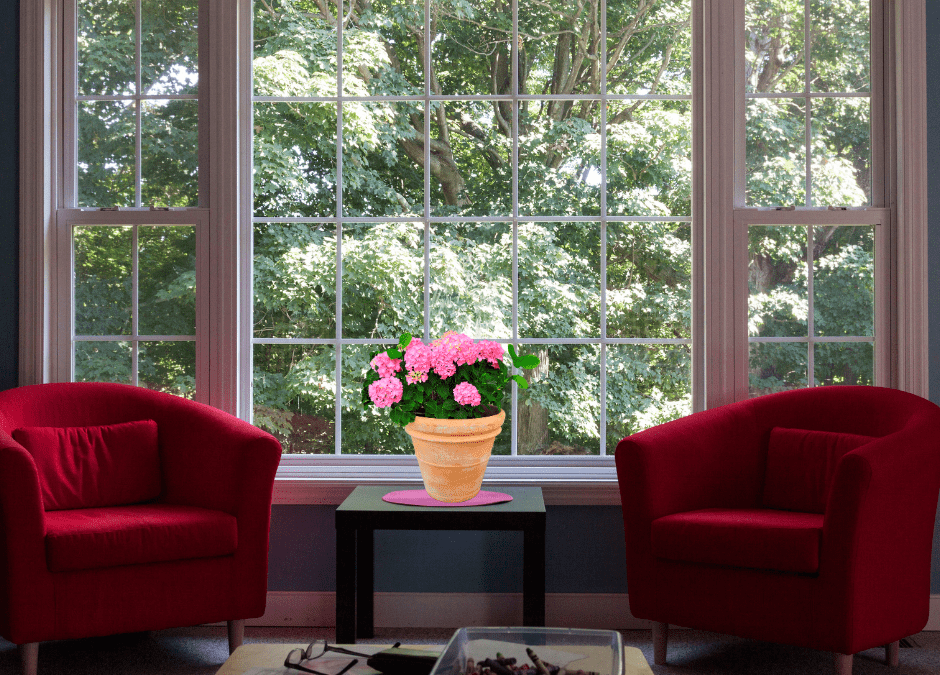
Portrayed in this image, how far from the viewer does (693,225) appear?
3256 mm

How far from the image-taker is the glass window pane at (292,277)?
5.64 metres

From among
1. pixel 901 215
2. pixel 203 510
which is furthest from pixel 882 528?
pixel 203 510

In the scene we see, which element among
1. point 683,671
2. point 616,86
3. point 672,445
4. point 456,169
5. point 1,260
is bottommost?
point 683,671

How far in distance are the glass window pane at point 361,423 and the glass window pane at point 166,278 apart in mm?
2394

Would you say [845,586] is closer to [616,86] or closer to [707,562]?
[707,562]

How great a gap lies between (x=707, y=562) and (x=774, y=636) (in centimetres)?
29

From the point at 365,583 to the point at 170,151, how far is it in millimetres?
2008

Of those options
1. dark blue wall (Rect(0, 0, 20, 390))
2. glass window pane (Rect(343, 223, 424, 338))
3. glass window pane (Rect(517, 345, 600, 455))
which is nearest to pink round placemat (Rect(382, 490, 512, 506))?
dark blue wall (Rect(0, 0, 20, 390))

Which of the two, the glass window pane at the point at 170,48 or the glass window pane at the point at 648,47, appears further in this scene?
the glass window pane at the point at 648,47

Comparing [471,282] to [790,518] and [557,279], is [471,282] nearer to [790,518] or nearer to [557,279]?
[557,279]

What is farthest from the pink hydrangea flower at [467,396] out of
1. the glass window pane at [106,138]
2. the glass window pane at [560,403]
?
the glass window pane at [560,403]

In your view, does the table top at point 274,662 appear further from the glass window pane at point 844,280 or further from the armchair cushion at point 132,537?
the glass window pane at point 844,280

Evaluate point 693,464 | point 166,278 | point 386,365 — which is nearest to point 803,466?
point 693,464

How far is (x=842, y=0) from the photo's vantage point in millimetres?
3268
